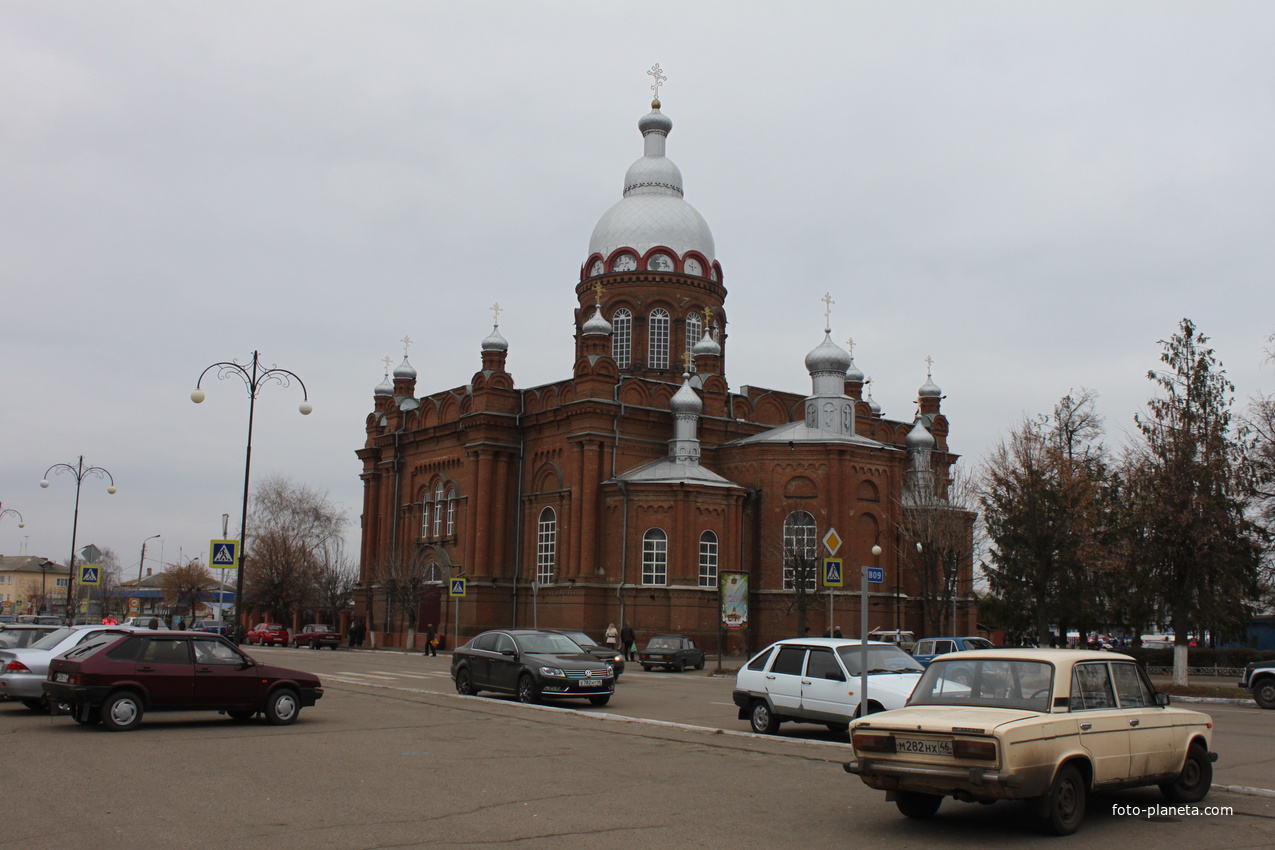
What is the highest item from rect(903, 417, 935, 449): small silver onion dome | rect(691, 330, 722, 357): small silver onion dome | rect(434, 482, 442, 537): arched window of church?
rect(691, 330, 722, 357): small silver onion dome

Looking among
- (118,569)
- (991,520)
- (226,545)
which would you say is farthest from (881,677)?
(118,569)

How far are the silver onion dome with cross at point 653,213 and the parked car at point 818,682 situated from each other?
41561 millimetres

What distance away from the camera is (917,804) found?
9891mm

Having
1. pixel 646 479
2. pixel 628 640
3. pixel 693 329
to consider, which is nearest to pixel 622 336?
pixel 693 329

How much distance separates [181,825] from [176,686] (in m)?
7.33

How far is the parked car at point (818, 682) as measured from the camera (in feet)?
53.5

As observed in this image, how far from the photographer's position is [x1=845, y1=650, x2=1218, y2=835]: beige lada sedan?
8953mm

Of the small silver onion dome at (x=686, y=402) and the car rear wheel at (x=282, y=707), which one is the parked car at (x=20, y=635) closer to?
the car rear wheel at (x=282, y=707)

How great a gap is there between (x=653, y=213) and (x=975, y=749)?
2001 inches

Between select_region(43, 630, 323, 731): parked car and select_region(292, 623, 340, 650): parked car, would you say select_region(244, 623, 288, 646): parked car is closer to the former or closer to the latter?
select_region(292, 623, 340, 650): parked car

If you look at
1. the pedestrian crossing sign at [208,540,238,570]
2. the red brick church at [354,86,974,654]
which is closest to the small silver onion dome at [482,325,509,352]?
the red brick church at [354,86,974,654]

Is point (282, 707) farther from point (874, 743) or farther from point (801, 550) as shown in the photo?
point (801, 550)

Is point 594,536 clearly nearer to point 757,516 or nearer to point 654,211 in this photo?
point 757,516

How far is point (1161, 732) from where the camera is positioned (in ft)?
34.1
